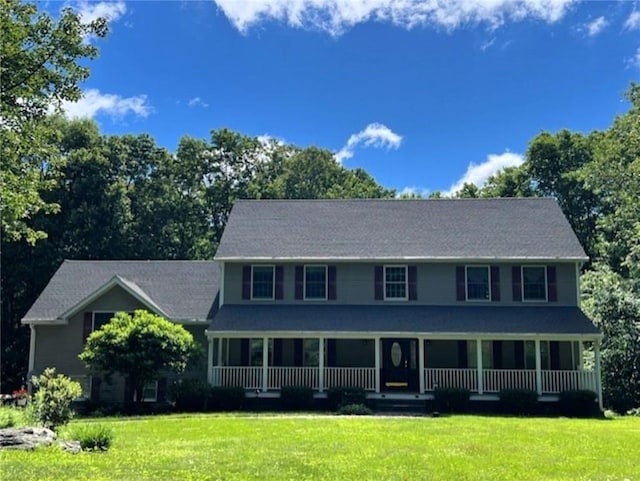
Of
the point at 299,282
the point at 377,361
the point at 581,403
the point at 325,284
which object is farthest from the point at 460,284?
the point at 299,282

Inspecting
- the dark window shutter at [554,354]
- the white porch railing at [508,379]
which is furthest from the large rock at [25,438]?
Result: the dark window shutter at [554,354]

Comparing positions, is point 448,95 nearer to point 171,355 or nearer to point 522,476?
point 171,355

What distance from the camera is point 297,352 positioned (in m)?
24.1

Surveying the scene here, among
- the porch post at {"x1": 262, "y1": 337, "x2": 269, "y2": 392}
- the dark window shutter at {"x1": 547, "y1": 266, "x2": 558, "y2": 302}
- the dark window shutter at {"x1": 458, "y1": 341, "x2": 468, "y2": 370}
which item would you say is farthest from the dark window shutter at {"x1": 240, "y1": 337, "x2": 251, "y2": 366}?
the dark window shutter at {"x1": 547, "y1": 266, "x2": 558, "y2": 302}

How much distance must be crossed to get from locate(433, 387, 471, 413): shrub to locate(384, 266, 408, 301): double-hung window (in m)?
4.16

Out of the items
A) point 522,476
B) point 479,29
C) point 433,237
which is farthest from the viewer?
point 433,237

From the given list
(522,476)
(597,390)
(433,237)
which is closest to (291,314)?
(433,237)

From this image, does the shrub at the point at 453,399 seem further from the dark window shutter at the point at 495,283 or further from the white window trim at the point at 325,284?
the white window trim at the point at 325,284

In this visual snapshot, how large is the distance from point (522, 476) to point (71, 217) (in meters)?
31.9

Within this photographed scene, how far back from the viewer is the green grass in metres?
9.12

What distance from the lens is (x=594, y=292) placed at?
1060 inches

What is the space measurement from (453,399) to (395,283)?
16.4 feet

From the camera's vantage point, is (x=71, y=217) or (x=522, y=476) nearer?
(x=522, y=476)

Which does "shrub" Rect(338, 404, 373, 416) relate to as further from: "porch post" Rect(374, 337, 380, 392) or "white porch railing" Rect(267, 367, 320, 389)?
"white porch railing" Rect(267, 367, 320, 389)
